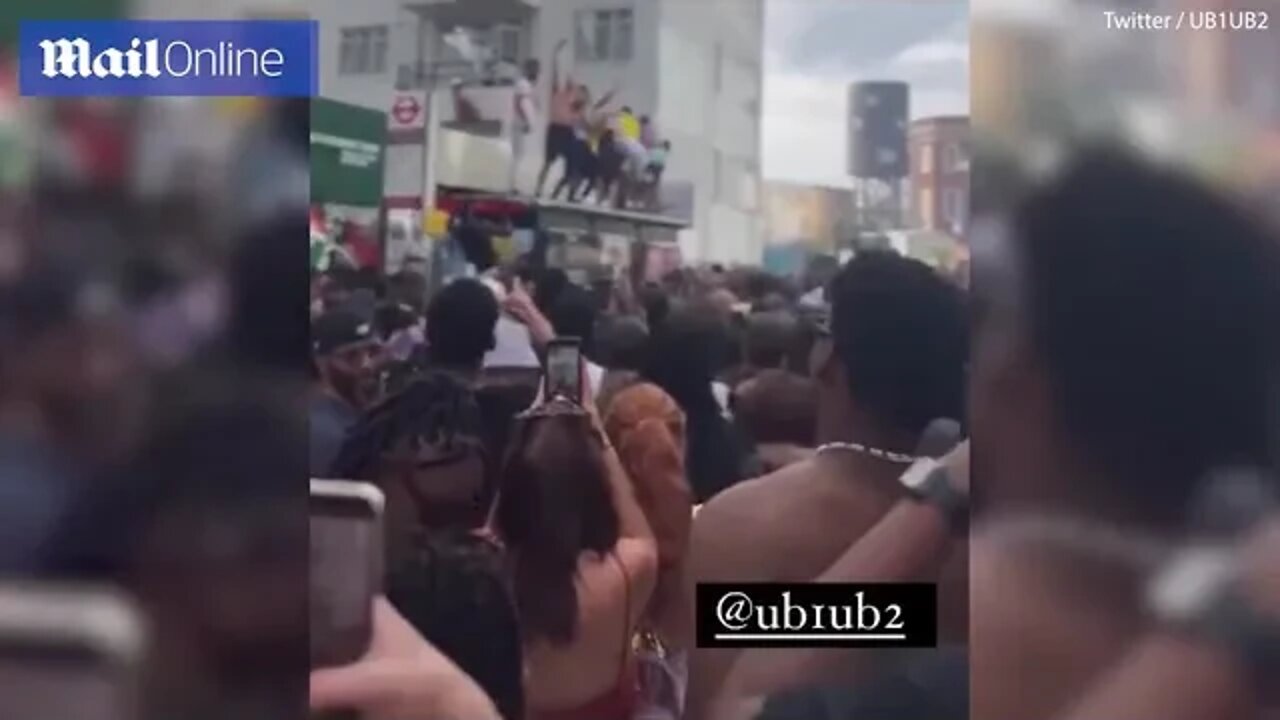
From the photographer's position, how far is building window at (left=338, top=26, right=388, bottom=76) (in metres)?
3.48

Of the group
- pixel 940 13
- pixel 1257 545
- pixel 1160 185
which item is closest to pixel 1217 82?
pixel 1160 185

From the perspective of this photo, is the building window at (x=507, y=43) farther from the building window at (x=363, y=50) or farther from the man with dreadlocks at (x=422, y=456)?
the man with dreadlocks at (x=422, y=456)

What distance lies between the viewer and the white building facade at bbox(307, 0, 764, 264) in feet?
11.4

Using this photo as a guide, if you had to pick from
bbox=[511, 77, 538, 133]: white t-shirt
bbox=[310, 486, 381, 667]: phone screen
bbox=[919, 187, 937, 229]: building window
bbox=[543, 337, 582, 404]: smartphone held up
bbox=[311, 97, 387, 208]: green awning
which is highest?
bbox=[511, 77, 538, 133]: white t-shirt

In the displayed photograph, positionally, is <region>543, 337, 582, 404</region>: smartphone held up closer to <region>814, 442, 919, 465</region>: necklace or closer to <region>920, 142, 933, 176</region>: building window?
<region>814, 442, 919, 465</region>: necklace

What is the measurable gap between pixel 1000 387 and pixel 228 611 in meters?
1.61

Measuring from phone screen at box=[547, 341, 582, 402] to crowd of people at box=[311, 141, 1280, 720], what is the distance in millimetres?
27

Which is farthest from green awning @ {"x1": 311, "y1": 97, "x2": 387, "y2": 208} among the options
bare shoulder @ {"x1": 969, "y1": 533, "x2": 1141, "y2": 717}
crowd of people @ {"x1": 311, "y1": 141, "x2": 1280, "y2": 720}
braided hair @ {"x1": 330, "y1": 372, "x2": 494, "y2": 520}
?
bare shoulder @ {"x1": 969, "y1": 533, "x2": 1141, "y2": 717}

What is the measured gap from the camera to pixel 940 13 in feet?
11.3

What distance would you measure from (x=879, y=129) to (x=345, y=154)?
1.08 meters

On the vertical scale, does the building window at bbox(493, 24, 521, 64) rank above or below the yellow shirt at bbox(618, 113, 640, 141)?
above

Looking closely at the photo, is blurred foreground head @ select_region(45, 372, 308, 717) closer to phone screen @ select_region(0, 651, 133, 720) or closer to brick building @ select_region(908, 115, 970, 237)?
phone screen @ select_region(0, 651, 133, 720)

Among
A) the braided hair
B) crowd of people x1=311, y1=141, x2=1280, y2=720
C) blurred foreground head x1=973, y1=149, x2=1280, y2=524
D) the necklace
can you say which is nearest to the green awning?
crowd of people x1=311, y1=141, x2=1280, y2=720

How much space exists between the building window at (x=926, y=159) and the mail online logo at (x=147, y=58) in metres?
1.22
